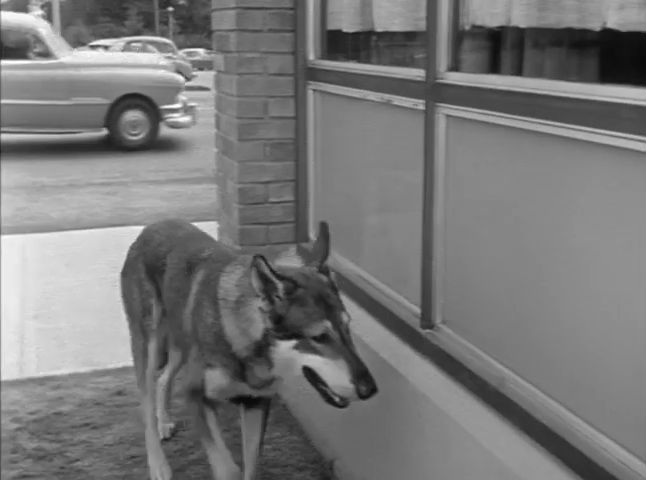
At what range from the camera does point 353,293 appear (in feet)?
15.1

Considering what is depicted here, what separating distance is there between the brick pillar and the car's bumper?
3.01ft

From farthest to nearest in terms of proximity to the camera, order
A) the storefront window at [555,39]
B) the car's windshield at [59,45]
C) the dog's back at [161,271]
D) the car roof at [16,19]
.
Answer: the dog's back at [161,271] < the car's windshield at [59,45] < the storefront window at [555,39] < the car roof at [16,19]

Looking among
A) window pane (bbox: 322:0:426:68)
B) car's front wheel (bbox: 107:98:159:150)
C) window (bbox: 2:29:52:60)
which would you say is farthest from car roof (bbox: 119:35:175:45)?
window (bbox: 2:29:52:60)

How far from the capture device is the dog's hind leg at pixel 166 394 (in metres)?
4.46

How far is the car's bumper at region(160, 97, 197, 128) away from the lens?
20.7 feet

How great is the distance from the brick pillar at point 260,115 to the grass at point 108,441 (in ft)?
3.37

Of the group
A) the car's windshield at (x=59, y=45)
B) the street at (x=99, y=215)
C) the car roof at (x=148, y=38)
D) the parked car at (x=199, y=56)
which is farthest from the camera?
the street at (x=99, y=215)

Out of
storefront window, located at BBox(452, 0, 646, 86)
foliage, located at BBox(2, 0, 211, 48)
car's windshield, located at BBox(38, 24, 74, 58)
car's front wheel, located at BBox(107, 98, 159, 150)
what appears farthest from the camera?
car's front wheel, located at BBox(107, 98, 159, 150)

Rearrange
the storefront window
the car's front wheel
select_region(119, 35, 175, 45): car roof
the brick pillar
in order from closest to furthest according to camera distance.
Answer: the storefront window → select_region(119, 35, 175, 45): car roof → the brick pillar → the car's front wheel

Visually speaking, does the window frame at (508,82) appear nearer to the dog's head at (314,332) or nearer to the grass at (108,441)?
the dog's head at (314,332)

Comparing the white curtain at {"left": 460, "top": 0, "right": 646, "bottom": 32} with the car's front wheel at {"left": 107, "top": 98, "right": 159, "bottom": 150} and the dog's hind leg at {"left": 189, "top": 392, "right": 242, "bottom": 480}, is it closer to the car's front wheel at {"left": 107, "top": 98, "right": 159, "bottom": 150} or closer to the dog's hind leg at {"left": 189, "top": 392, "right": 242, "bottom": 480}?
the dog's hind leg at {"left": 189, "top": 392, "right": 242, "bottom": 480}

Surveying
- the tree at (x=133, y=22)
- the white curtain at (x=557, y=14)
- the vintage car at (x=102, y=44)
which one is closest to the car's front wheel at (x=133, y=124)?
the vintage car at (x=102, y=44)

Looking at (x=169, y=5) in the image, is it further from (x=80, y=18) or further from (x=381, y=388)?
(x=381, y=388)

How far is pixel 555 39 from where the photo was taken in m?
3.07
